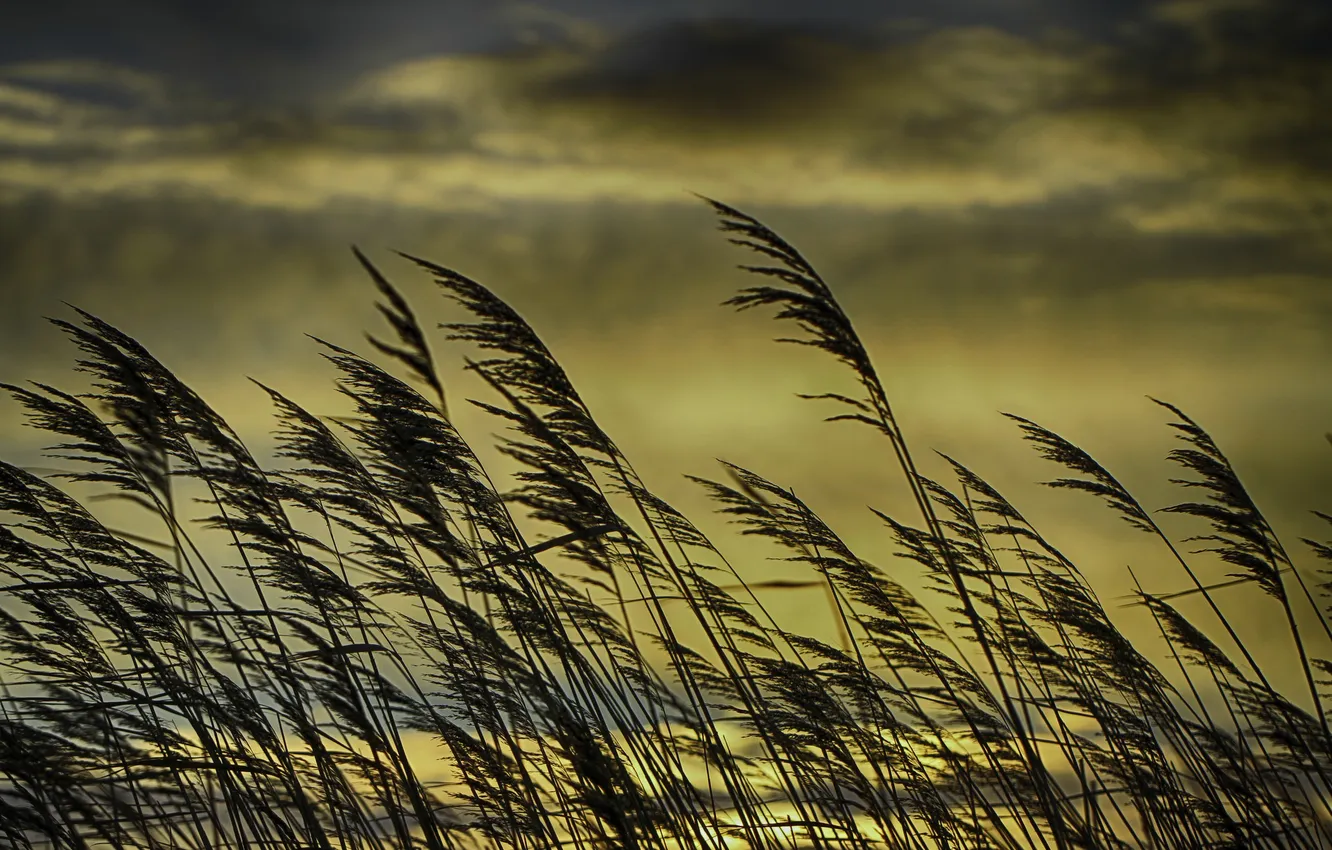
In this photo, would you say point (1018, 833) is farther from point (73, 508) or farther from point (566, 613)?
point (73, 508)

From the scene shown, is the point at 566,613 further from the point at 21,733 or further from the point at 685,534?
the point at 21,733

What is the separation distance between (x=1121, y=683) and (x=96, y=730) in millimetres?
3257

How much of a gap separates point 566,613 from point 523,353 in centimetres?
84

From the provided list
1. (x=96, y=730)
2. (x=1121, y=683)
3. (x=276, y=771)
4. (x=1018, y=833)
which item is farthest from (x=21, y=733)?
(x=1121, y=683)

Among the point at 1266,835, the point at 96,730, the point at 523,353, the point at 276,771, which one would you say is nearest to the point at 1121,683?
the point at 1266,835

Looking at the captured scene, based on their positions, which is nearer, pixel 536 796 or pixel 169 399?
pixel 536 796

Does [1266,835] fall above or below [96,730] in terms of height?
below

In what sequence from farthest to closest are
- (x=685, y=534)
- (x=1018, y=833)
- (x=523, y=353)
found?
(x=685, y=534)
(x=1018, y=833)
(x=523, y=353)

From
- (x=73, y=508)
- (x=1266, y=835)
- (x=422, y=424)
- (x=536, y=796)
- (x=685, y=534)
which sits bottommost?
(x=1266, y=835)

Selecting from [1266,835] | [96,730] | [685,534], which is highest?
[685,534]

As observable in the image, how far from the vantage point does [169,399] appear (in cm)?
364

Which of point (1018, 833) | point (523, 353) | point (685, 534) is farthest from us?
point (685, 534)

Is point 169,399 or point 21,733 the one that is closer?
point 21,733

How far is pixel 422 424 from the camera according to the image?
3.32m
